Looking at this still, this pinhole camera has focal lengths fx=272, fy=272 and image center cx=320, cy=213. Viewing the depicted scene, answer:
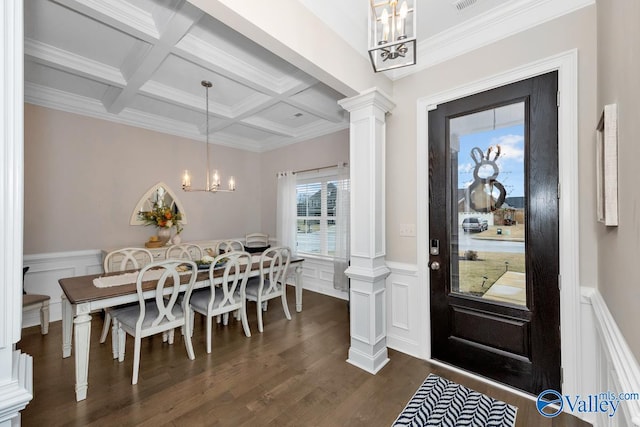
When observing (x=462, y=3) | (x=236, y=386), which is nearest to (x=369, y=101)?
(x=462, y=3)

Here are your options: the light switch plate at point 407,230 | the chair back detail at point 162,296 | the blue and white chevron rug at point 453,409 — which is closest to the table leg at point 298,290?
the chair back detail at point 162,296

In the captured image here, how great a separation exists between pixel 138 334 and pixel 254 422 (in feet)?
3.85

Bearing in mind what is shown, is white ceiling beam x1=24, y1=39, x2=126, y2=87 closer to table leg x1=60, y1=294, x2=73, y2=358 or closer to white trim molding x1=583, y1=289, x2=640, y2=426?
table leg x1=60, y1=294, x2=73, y2=358

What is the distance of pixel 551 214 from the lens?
190 cm

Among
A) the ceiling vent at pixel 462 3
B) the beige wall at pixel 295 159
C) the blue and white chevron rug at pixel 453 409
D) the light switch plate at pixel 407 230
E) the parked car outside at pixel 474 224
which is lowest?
the blue and white chevron rug at pixel 453 409

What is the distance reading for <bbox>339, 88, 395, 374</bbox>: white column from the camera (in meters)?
2.38

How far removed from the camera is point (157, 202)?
4.21 meters

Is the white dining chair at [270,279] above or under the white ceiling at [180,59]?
under

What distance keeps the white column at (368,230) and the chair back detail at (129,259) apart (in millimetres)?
2394

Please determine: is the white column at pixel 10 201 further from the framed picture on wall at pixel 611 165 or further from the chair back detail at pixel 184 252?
the chair back detail at pixel 184 252

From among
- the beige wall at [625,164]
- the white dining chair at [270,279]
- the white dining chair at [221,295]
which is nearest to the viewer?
the beige wall at [625,164]

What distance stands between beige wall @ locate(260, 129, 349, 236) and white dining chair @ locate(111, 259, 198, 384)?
285 centimetres

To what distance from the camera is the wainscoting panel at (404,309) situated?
2518mm

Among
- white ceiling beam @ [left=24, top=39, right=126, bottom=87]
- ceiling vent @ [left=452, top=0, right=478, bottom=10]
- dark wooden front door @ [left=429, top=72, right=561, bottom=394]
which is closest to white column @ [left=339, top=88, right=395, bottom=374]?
dark wooden front door @ [left=429, top=72, right=561, bottom=394]
